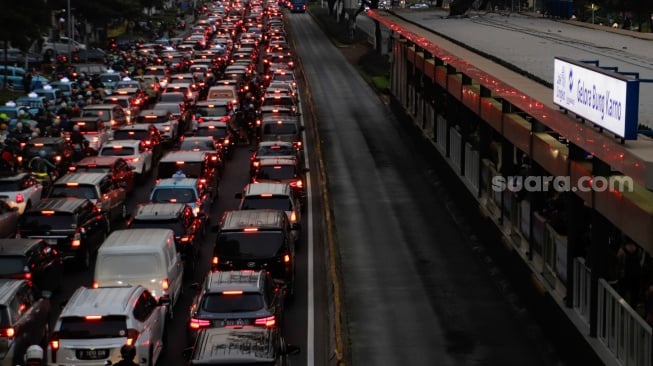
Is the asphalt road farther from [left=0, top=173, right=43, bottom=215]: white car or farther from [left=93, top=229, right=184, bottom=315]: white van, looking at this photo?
[left=0, top=173, right=43, bottom=215]: white car

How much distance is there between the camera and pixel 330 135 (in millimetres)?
52938

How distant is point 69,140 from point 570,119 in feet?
86.2

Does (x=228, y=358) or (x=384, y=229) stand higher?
(x=228, y=358)

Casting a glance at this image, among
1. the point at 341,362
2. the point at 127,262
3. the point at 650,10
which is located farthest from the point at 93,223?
the point at 650,10

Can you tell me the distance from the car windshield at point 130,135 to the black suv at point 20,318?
21920mm

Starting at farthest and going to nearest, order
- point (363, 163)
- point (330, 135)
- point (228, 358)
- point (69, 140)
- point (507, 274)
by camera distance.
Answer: point (330, 135)
point (363, 163)
point (69, 140)
point (507, 274)
point (228, 358)

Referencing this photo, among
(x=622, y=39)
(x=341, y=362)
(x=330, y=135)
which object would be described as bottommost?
(x=330, y=135)

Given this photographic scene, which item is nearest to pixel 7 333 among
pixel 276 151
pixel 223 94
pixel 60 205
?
pixel 60 205

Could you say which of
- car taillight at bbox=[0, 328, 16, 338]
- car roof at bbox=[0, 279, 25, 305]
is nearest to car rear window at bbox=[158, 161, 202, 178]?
car roof at bbox=[0, 279, 25, 305]

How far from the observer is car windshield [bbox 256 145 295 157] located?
38.7 meters

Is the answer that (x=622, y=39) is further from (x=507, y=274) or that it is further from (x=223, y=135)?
(x=223, y=135)

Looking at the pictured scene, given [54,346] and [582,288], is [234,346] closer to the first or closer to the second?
[54,346]

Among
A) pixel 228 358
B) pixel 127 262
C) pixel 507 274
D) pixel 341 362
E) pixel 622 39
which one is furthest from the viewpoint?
pixel 622 39

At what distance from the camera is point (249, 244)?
2459 cm
